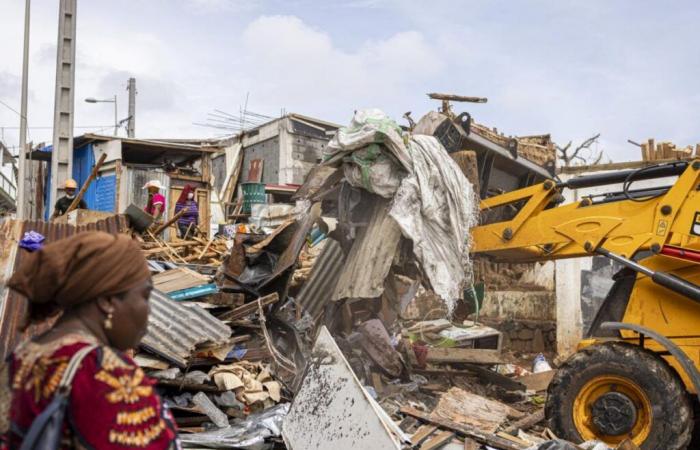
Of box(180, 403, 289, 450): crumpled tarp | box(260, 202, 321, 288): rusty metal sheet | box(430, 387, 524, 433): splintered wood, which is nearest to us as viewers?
box(180, 403, 289, 450): crumpled tarp

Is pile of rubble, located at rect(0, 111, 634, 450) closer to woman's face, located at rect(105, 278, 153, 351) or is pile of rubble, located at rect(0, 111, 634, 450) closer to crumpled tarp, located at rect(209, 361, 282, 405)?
crumpled tarp, located at rect(209, 361, 282, 405)

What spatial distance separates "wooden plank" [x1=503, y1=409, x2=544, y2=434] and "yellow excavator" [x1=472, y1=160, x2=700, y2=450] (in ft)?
1.59

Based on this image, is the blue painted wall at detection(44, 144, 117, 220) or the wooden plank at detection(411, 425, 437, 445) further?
the blue painted wall at detection(44, 144, 117, 220)

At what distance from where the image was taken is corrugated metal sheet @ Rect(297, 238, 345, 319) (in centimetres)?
849

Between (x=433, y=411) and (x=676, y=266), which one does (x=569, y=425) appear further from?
(x=676, y=266)

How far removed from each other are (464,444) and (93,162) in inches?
605

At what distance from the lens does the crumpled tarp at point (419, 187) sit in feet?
24.1

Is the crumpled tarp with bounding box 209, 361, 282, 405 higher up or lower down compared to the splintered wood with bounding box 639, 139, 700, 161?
lower down

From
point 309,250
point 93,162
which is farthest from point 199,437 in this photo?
point 93,162

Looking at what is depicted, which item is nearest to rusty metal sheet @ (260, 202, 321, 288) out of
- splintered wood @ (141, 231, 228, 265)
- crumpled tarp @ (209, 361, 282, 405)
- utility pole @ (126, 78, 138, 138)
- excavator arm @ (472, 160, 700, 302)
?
crumpled tarp @ (209, 361, 282, 405)

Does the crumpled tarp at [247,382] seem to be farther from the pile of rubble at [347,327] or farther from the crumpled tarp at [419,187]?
the crumpled tarp at [419,187]

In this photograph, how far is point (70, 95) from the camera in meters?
15.6

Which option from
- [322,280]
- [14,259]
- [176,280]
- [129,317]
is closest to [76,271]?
[129,317]

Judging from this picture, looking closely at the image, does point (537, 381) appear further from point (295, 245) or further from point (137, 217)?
point (137, 217)
